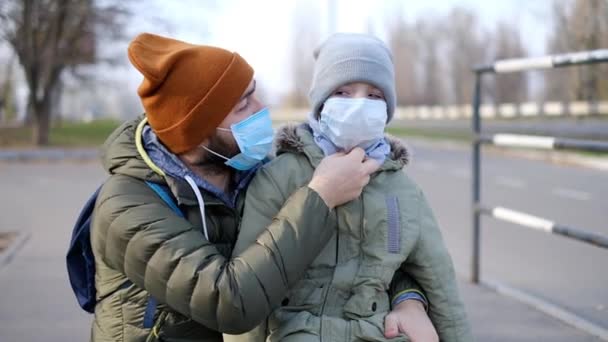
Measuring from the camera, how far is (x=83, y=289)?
7.42 feet

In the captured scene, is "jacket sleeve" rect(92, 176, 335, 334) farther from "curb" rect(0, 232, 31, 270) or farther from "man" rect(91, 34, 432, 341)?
"curb" rect(0, 232, 31, 270)

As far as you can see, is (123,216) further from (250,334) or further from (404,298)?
(404,298)

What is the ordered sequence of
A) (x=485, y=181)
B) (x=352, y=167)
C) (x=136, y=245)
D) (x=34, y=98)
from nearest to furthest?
1. (x=136, y=245)
2. (x=352, y=167)
3. (x=485, y=181)
4. (x=34, y=98)

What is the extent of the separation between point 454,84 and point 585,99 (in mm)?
42278

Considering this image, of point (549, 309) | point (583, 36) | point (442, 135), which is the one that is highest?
point (583, 36)

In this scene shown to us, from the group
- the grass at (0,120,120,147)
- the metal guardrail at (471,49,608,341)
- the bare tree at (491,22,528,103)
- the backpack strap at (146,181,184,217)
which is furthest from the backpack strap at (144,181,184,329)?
the bare tree at (491,22,528,103)

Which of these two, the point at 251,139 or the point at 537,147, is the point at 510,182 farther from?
the point at 251,139

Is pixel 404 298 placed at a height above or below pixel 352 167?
below

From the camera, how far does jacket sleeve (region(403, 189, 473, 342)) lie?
2156mm

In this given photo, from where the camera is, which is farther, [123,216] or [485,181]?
[485,181]

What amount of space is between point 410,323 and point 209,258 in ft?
2.05

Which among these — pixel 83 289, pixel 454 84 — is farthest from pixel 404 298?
pixel 454 84

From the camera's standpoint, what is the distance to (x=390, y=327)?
6.76ft

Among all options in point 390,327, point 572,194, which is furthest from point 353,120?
point 572,194
